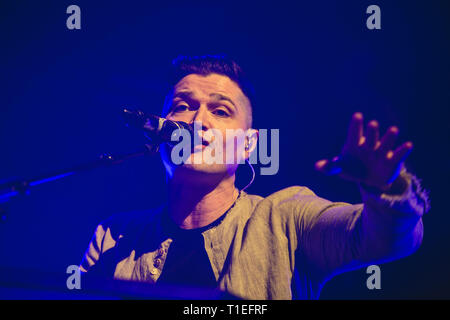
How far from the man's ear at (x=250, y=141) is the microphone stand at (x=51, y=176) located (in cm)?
101

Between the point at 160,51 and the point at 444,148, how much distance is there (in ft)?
8.27

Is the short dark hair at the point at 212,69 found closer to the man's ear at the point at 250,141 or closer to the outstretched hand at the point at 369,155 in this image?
the man's ear at the point at 250,141

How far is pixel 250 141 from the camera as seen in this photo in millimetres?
2652

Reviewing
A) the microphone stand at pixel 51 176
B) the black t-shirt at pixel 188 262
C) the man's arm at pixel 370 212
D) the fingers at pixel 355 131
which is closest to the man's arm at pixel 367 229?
the man's arm at pixel 370 212

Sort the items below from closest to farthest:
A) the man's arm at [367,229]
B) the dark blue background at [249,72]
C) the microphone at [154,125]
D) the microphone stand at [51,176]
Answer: the man's arm at [367,229], the microphone stand at [51,176], the microphone at [154,125], the dark blue background at [249,72]

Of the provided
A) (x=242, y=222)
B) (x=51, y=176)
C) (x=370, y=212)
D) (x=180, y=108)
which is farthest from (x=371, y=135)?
(x=180, y=108)

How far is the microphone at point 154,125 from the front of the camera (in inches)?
61.8

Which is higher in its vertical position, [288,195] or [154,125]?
[154,125]

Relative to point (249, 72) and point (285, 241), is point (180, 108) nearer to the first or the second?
point (249, 72)

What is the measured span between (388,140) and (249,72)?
2029mm

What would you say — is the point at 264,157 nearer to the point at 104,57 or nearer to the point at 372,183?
the point at 372,183

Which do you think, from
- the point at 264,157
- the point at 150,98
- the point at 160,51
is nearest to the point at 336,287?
the point at 264,157

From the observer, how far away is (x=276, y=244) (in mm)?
1914

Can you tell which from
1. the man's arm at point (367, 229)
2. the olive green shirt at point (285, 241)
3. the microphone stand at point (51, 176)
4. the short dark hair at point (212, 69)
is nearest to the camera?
the man's arm at point (367, 229)
